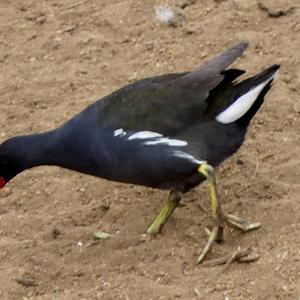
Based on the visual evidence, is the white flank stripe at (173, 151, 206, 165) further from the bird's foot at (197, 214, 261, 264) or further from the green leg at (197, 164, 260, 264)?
the bird's foot at (197, 214, 261, 264)

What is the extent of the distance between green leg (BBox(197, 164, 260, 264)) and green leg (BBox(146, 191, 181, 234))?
0.31 metres

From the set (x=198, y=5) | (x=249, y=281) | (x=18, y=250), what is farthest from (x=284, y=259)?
(x=198, y=5)

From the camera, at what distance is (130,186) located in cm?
662

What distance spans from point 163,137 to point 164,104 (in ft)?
0.65

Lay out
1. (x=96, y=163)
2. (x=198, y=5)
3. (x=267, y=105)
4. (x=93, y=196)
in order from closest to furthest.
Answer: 1. (x=96, y=163)
2. (x=93, y=196)
3. (x=267, y=105)
4. (x=198, y=5)

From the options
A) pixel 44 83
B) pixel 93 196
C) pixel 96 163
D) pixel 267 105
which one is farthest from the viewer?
pixel 44 83

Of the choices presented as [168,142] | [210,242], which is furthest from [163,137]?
[210,242]

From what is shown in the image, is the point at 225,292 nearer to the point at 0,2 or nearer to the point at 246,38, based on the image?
the point at 246,38

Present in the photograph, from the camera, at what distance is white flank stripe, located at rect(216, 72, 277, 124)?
6098mm

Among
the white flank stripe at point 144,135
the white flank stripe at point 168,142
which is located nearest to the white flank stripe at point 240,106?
the white flank stripe at point 168,142

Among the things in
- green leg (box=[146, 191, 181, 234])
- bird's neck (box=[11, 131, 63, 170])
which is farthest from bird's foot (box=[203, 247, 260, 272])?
bird's neck (box=[11, 131, 63, 170])

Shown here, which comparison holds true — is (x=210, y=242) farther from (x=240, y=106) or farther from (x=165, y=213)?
(x=240, y=106)

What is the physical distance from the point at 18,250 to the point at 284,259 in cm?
154

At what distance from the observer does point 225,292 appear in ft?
17.1
